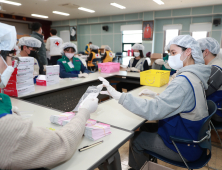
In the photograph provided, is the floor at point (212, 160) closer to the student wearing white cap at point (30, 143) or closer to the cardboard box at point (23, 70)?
the student wearing white cap at point (30, 143)

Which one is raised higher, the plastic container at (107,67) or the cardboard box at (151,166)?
the plastic container at (107,67)

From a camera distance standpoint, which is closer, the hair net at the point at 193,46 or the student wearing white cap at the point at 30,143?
the student wearing white cap at the point at 30,143

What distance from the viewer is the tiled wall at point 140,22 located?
7937mm

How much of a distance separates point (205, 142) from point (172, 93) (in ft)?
1.75

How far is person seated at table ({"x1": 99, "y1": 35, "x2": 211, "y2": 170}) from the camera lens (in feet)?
4.12

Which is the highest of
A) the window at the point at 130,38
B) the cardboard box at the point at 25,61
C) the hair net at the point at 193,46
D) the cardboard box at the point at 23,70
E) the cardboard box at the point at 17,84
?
the window at the point at 130,38

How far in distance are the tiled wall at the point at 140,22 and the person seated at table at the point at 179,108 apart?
7903 mm

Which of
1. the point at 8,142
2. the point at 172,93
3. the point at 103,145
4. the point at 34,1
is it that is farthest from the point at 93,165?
the point at 34,1

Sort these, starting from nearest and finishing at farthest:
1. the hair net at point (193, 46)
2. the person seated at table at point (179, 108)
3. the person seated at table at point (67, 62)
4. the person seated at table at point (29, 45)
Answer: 1. the person seated at table at point (179, 108)
2. the hair net at point (193, 46)
3. the person seated at table at point (29, 45)
4. the person seated at table at point (67, 62)

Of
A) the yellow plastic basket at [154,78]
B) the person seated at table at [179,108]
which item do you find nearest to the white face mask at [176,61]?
the person seated at table at [179,108]

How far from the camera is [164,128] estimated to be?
1449 millimetres

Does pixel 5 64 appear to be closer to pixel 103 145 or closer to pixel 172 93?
pixel 103 145

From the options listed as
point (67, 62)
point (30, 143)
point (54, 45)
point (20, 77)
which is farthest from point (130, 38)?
point (30, 143)

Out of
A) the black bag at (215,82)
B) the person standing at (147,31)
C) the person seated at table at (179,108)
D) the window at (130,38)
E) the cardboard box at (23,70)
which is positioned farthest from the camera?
the window at (130,38)
